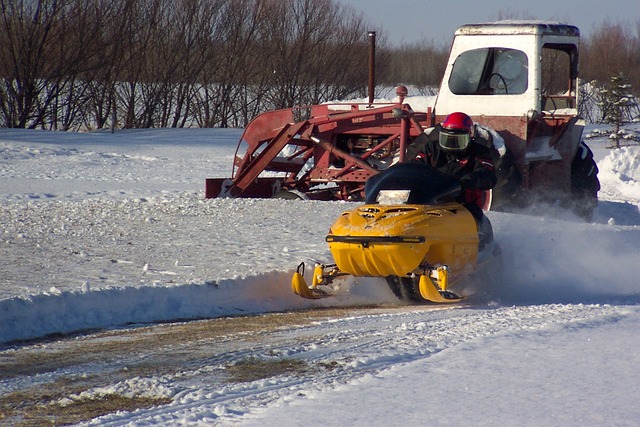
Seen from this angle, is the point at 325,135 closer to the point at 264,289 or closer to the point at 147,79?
the point at 264,289

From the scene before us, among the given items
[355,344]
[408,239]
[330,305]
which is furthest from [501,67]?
[355,344]

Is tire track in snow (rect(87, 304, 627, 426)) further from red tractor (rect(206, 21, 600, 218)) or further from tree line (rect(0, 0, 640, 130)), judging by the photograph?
tree line (rect(0, 0, 640, 130))

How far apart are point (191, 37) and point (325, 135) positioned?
1903 cm

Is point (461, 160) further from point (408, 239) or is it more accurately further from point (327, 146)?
point (327, 146)

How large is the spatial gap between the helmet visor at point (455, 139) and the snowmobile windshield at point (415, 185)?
45 cm

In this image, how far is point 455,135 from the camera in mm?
9062

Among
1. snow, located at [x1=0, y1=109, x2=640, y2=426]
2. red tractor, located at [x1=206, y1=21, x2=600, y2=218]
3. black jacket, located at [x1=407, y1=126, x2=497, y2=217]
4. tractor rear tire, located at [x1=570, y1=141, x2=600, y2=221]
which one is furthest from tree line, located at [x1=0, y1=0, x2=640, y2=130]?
black jacket, located at [x1=407, y1=126, x2=497, y2=217]

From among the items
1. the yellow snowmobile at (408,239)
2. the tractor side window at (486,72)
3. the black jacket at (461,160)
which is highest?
the tractor side window at (486,72)

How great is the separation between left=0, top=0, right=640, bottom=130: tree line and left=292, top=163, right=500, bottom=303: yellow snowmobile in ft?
70.1

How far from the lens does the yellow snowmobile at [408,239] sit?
309 inches

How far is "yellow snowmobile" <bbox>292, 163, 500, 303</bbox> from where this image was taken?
7.84 m

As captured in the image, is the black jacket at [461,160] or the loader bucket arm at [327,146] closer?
the black jacket at [461,160]

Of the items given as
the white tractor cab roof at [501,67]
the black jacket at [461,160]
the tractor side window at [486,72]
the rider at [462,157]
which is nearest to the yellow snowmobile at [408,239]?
the rider at [462,157]

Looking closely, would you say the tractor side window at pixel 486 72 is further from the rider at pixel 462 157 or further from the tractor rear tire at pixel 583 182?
the rider at pixel 462 157
